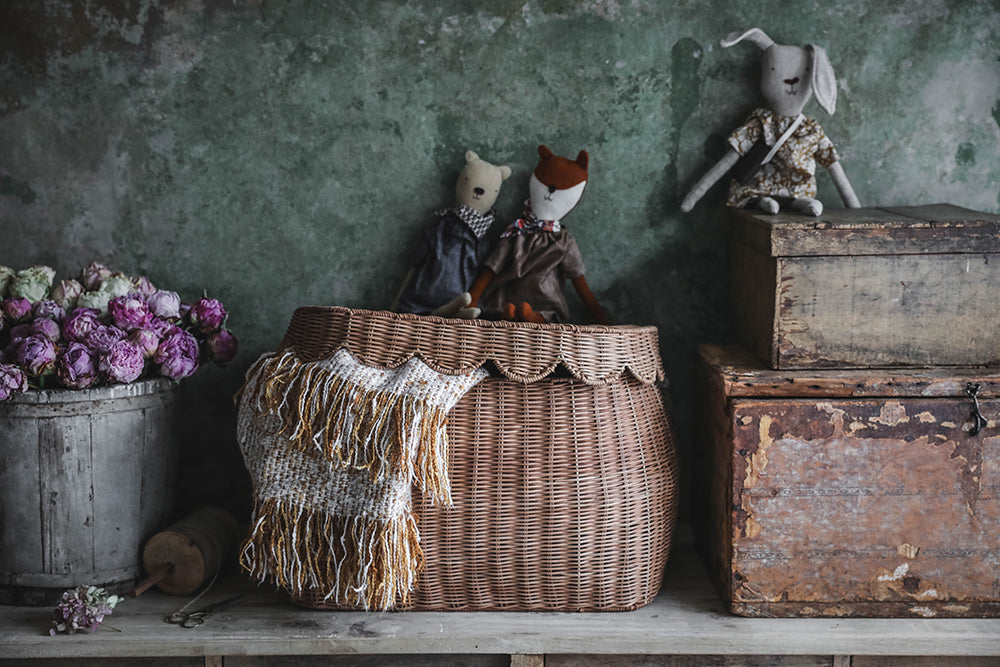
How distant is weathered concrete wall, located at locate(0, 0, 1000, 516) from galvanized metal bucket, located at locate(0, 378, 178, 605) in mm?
480

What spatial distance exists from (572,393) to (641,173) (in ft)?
2.41

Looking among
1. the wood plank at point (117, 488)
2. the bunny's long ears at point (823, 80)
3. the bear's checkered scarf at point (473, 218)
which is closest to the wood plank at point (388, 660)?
the wood plank at point (117, 488)

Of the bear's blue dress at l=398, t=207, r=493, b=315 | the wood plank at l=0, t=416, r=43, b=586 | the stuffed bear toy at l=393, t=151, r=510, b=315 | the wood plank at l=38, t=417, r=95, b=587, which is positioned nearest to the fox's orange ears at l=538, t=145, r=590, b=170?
the stuffed bear toy at l=393, t=151, r=510, b=315

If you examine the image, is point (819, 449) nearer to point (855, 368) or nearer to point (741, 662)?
point (855, 368)

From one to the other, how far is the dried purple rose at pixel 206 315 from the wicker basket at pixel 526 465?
35 cm

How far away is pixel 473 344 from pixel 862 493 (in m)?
0.92

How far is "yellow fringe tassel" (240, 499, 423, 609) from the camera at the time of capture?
1.71m

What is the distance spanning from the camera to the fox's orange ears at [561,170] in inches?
82.1

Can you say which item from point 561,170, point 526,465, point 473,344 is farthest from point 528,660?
point 561,170

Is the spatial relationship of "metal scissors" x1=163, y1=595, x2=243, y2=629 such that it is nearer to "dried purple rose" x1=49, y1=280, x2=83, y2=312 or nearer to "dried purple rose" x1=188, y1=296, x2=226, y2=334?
"dried purple rose" x1=188, y1=296, x2=226, y2=334

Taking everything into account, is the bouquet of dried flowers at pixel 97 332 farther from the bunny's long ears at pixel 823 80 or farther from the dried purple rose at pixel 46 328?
the bunny's long ears at pixel 823 80

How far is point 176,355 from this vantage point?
1944 millimetres

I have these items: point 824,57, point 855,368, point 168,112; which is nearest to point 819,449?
point 855,368

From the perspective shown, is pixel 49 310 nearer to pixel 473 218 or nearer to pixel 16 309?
pixel 16 309
